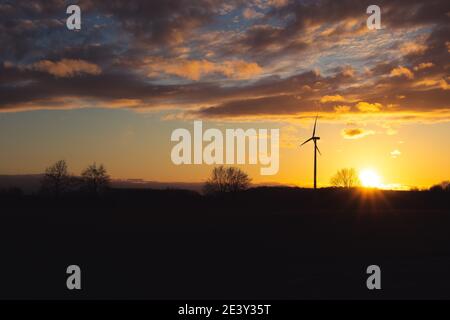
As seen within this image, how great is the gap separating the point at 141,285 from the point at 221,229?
889 inches

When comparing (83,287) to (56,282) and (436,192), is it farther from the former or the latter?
(436,192)

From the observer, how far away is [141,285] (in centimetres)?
2438
